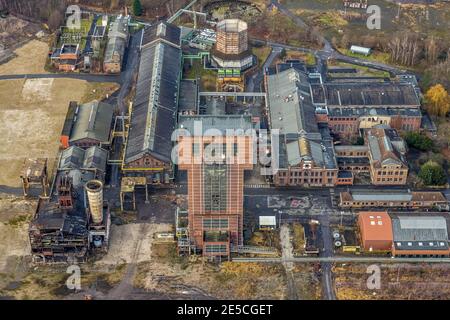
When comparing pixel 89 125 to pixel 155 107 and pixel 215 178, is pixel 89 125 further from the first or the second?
pixel 215 178

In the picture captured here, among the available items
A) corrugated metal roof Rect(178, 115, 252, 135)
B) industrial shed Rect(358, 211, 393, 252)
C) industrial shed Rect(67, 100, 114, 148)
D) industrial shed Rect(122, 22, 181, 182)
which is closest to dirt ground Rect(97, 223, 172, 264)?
industrial shed Rect(122, 22, 181, 182)

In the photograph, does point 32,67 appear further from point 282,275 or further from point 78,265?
point 282,275

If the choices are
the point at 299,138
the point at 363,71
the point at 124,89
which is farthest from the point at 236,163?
the point at 363,71

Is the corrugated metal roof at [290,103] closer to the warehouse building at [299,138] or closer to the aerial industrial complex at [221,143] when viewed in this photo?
the warehouse building at [299,138]

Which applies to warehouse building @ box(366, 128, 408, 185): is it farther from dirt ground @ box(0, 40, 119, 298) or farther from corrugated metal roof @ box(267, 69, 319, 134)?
dirt ground @ box(0, 40, 119, 298)

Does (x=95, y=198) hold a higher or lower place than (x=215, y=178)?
lower

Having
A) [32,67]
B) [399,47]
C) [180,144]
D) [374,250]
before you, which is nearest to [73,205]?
[180,144]
